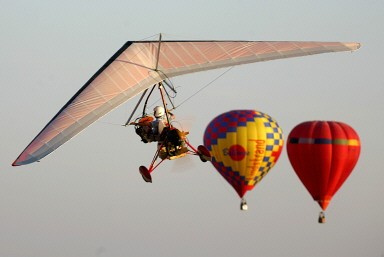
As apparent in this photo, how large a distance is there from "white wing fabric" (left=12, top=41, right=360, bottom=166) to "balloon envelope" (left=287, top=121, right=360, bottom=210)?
40.7 ft

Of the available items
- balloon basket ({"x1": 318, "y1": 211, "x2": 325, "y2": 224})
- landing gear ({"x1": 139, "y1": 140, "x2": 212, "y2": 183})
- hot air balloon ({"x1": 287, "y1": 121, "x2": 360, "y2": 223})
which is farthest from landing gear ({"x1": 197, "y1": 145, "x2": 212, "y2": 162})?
balloon basket ({"x1": 318, "y1": 211, "x2": 325, "y2": 224})

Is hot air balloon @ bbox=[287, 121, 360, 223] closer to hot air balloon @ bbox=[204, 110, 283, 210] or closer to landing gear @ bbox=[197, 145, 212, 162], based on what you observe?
hot air balloon @ bbox=[204, 110, 283, 210]

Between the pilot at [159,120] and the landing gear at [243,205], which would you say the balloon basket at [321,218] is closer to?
the landing gear at [243,205]

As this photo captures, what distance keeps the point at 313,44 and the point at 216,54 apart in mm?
4697

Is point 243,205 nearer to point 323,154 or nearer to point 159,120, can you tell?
point 323,154

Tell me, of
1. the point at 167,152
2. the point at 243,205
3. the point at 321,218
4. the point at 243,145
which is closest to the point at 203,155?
the point at 167,152

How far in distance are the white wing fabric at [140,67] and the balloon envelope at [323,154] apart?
12407 millimetres

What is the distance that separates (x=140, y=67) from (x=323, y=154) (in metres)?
19.0

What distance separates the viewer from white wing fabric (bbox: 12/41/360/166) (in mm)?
56278

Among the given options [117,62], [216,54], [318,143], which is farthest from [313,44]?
[318,143]

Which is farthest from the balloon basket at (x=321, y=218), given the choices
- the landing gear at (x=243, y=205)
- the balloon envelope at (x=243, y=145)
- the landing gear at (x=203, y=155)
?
the landing gear at (x=203, y=155)

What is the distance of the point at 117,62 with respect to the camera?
62438 mm

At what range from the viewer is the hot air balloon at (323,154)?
77938mm

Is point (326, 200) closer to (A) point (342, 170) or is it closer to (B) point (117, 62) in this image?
(A) point (342, 170)
